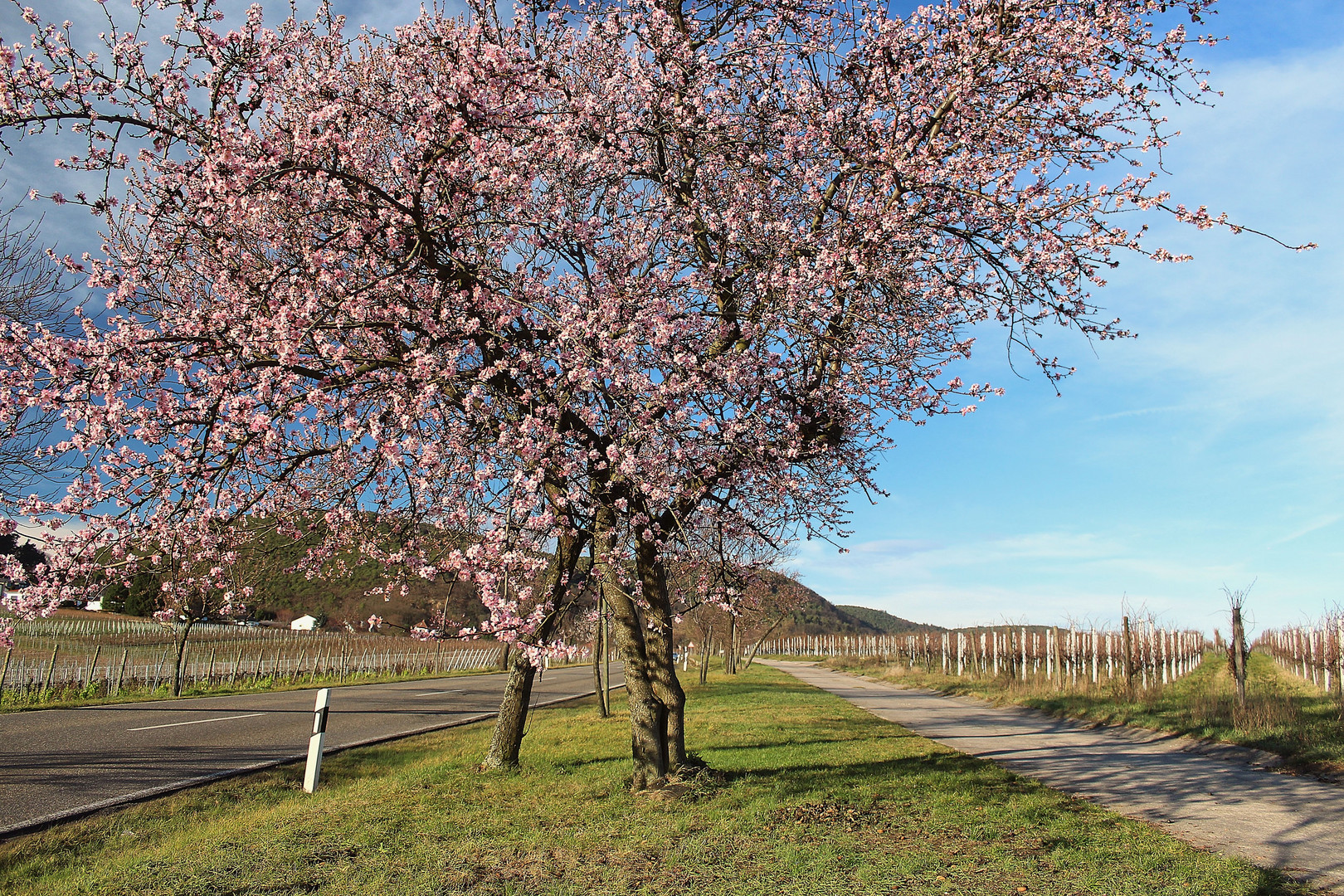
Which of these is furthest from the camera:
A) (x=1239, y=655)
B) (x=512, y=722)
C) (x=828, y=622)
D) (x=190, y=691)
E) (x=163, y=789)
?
(x=828, y=622)

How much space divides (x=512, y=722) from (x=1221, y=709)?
15.6m

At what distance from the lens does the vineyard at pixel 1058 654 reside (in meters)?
26.5

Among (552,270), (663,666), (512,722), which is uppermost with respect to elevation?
(552,270)

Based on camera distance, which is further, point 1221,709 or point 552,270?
point 1221,709

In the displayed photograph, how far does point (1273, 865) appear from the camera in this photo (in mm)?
6156

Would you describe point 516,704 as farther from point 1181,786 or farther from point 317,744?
point 1181,786

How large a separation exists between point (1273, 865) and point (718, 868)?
14.8 feet

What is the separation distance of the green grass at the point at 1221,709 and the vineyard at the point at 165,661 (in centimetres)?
1279

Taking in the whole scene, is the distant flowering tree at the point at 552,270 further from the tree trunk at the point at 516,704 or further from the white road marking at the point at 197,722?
the white road marking at the point at 197,722

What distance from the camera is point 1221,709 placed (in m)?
16.7

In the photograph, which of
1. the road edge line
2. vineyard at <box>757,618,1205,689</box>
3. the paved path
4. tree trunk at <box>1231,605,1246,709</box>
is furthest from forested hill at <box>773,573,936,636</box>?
the road edge line

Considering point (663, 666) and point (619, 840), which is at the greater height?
point (663, 666)

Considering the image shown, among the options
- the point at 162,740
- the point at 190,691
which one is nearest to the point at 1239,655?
the point at 162,740

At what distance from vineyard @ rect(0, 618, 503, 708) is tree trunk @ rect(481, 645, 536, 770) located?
2.96 meters
